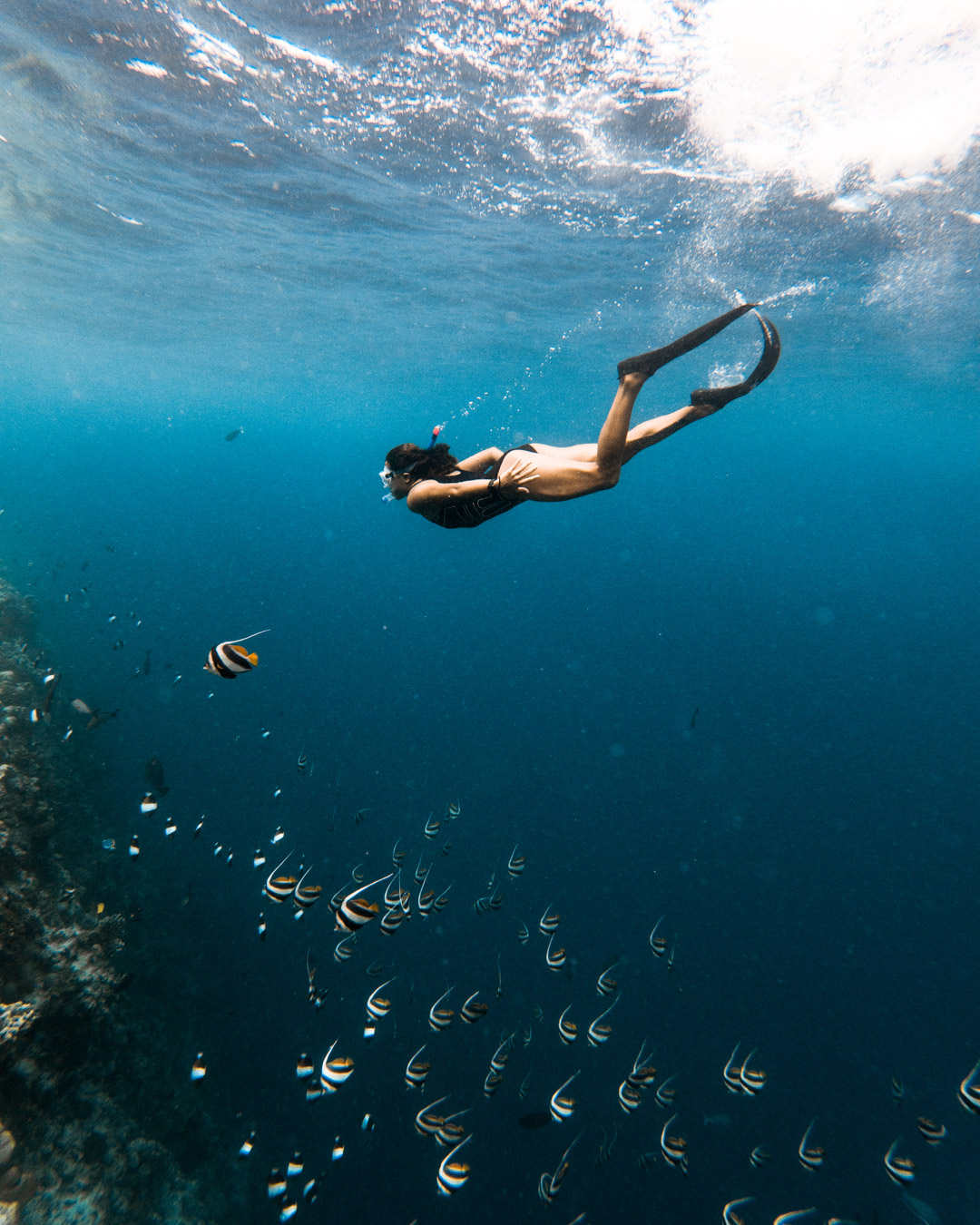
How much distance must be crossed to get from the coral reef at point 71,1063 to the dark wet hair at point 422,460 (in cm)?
754

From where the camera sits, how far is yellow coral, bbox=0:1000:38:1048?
22.9 feet

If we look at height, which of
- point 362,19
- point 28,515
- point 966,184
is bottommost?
point 28,515

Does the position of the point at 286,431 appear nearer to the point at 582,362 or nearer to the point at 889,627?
the point at 582,362

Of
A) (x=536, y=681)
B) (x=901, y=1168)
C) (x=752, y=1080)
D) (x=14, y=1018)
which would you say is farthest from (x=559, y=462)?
(x=536, y=681)

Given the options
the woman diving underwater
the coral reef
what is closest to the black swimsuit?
the woman diving underwater

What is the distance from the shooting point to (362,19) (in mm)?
8938

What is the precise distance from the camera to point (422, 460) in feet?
13.6

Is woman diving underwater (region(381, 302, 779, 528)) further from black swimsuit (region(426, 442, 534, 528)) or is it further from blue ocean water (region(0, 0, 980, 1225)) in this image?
blue ocean water (region(0, 0, 980, 1225))

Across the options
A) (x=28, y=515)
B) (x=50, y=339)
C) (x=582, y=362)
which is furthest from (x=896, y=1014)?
(x=50, y=339)

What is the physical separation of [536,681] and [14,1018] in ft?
61.1

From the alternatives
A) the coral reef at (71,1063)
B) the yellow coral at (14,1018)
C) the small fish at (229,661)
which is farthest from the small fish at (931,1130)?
the yellow coral at (14,1018)

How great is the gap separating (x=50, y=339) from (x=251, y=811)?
54733 mm

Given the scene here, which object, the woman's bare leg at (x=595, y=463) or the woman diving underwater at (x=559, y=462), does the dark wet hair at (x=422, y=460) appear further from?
the woman's bare leg at (x=595, y=463)

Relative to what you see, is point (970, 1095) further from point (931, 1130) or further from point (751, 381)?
point (751, 381)
